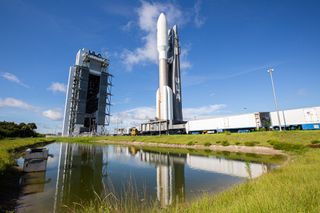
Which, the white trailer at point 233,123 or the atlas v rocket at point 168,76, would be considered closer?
the white trailer at point 233,123

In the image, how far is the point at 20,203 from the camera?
8758mm

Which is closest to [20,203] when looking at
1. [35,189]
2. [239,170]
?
[35,189]

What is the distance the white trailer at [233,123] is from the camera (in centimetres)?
5006

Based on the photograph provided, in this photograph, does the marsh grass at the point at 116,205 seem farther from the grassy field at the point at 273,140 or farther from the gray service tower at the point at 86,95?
the gray service tower at the point at 86,95

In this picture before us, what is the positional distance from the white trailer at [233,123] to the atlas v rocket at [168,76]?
448 inches

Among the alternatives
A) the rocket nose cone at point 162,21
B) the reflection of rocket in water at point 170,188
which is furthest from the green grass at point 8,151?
the rocket nose cone at point 162,21

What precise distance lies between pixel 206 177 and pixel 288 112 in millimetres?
42502

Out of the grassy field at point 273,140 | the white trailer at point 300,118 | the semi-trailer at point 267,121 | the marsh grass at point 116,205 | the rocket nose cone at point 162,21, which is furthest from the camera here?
the rocket nose cone at point 162,21

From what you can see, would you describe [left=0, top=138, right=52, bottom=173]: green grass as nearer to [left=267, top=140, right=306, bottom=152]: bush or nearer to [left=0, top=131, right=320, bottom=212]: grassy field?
[left=0, top=131, right=320, bottom=212]: grassy field

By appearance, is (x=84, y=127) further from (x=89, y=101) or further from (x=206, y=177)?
(x=206, y=177)

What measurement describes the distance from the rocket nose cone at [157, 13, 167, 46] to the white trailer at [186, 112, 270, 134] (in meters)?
37.9

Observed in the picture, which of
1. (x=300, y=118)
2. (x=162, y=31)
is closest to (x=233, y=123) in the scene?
(x=300, y=118)

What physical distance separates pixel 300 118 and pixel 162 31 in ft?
204

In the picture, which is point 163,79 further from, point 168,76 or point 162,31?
point 162,31
